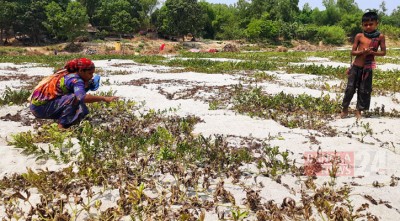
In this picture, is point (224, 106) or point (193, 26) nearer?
point (224, 106)

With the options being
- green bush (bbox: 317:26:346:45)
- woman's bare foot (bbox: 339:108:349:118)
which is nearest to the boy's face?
woman's bare foot (bbox: 339:108:349:118)

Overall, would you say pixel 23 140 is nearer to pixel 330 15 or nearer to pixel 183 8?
pixel 183 8

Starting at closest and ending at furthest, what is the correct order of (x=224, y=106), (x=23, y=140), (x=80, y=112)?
(x=23, y=140), (x=80, y=112), (x=224, y=106)

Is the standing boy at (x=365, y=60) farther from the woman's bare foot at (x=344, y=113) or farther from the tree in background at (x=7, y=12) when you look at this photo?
the tree in background at (x=7, y=12)

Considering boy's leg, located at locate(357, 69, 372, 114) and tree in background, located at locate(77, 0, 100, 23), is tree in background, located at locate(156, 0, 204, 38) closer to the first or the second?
tree in background, located at locate(77, 0, 100, 23)

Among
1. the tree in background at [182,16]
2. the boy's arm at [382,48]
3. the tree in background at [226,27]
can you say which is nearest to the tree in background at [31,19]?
the tree in background at [182,16]

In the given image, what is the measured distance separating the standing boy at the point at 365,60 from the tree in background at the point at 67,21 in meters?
A: 44.0

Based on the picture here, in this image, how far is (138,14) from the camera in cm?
6481

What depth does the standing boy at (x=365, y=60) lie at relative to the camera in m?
5.93

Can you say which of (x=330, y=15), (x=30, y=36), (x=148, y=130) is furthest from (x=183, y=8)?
(x=148, y=130)

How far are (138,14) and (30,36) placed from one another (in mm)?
21589

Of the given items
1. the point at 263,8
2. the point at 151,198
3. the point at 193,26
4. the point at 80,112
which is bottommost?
the point at 151,198

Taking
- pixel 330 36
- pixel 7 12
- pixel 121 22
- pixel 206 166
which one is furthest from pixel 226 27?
pixel 206 166

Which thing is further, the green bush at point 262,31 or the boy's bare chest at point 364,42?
the green bush at point 262,31
